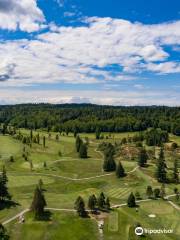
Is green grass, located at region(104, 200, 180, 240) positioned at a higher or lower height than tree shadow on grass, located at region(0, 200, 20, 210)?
lower

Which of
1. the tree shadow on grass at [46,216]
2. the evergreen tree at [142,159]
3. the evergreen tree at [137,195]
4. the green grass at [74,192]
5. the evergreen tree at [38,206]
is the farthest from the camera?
the evergreen tree at [142,159]

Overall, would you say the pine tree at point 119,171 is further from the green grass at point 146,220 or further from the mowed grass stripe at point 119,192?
the green grass at point 146,220

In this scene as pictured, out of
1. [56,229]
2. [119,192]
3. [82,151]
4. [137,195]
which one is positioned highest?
[82,151]

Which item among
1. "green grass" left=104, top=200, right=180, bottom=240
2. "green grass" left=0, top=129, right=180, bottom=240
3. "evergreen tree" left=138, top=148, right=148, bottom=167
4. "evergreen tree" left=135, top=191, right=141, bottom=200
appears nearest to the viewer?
"green grass" left=104, top=200, right=180, bottom=240

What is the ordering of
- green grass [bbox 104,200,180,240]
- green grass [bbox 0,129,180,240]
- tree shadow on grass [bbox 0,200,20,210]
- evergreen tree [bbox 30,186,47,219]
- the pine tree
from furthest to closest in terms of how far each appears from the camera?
the pine tree → tree shadow on grass [bbox 0,200,20,210] → evergreen tree [bbox 30,186,47,219] → green grass [bbox 0,129,180,240] → green grass [bbox 104,200,180,240]

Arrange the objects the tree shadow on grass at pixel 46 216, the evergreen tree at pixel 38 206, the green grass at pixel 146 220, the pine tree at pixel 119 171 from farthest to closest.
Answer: the pine tree at pixel 119 171
the evergreen tree at pixel 38 206
the tree shadow on grass at pixel 46 216
the green grass at pixel 146 220

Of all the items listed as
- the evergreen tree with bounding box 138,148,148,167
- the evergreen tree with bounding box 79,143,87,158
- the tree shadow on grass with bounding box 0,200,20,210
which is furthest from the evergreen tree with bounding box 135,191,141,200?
the evergreen tree with bounding box 79,143,87,158

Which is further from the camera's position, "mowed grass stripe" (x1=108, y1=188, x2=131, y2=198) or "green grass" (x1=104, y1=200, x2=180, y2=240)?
"mowed grass stripe" (x1=108, y1=188, x2=131, y2=198)

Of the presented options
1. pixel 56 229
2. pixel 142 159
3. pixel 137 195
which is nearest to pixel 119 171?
pixel 142 159

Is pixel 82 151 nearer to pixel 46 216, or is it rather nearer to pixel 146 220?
pixel 46 216

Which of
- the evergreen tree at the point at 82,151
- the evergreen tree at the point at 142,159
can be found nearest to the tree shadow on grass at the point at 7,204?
the evergreen tree at the point at 142,159

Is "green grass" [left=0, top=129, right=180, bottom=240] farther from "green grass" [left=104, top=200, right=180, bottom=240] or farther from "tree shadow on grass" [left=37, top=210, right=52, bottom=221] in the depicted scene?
"tree shadow on grass" [left=37, top=210, right=52, bottom=221]
